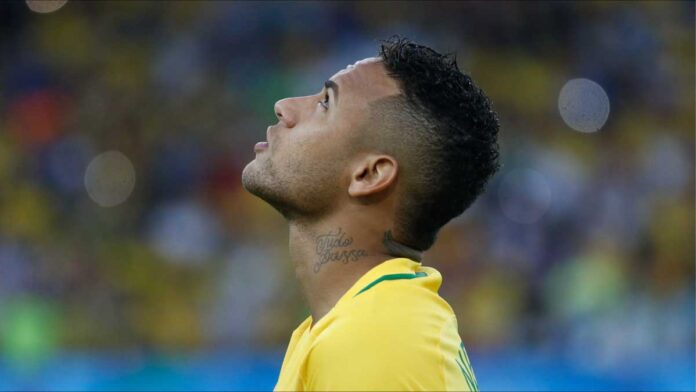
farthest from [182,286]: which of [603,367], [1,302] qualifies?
[603,367]

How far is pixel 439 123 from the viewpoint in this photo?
7.75ft

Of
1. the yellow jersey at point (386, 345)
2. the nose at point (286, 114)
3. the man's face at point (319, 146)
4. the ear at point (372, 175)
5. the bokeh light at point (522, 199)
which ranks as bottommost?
the yellow jersey at point (386, 345)

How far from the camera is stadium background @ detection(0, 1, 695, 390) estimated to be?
6.41 meters

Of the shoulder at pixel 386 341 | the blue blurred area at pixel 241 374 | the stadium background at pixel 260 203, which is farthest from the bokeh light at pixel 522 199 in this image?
the shoulder at pixel 386 341

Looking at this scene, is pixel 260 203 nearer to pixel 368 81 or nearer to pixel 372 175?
pixel 368 81

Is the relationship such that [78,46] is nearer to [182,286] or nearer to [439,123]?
[182,286]

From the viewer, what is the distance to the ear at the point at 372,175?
236 cm

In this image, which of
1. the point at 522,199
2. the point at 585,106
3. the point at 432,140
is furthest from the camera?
the point at 585,106

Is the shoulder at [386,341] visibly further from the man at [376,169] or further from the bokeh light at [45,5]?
the bokeh light at [45,5]

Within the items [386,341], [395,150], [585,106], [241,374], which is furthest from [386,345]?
[585,106]

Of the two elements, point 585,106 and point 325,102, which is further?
point 585,106

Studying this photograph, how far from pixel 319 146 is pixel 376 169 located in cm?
17

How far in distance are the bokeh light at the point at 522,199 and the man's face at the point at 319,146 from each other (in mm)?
4778

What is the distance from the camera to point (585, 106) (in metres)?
7.54
